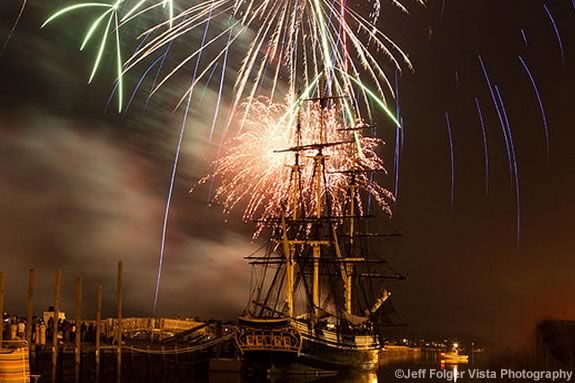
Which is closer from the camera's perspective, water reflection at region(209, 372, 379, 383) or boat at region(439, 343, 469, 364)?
water reflection at region(209, 372, 379, 383)

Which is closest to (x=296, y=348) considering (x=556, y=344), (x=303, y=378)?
(x=303, y=378)

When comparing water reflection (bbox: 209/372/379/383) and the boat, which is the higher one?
water reflection (bbox: 209/372/379/383)

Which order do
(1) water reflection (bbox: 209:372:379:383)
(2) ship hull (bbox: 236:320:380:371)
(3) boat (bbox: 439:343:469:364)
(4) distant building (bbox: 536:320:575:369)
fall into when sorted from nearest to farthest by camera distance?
(4) distant building (bbox: 536:320:575:369) → (1) water reflection (bbox: 209:372:379:383) → (2) ship hull (bbox: 236:320:380:371) → (3) boat (bbox: 439:343:469:364)

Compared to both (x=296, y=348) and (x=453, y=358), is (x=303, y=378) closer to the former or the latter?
(x=296, y=348)

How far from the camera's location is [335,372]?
159 feet

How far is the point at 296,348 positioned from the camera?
4319 centimetres

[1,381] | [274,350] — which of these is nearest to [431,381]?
[274,350]

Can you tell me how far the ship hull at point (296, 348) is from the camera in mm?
43250

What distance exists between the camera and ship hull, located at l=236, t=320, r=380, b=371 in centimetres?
4325

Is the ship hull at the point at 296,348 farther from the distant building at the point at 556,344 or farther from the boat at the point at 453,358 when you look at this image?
the boat at the point at 453,358

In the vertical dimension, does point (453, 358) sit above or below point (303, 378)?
below

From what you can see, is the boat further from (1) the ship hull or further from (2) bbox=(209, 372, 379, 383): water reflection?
(1) the ship hull

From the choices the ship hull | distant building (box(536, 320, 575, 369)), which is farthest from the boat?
distant building (box(536, 320, 575, 369))

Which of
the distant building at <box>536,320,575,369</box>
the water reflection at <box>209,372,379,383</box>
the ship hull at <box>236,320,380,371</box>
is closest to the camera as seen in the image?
the distant building at <box>536,320,575,369</box>
